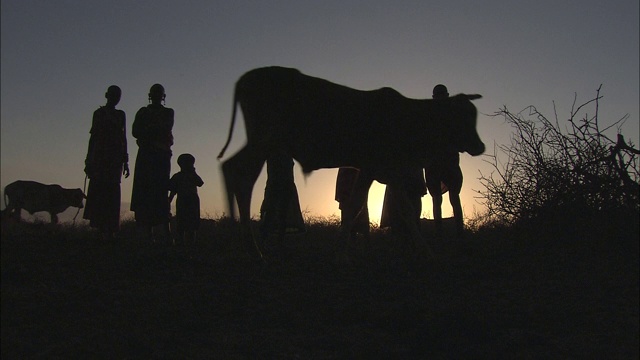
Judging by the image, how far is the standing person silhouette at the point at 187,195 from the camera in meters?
8.16

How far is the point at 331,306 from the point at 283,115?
8.18 feet

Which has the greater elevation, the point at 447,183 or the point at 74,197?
the point at 74,197

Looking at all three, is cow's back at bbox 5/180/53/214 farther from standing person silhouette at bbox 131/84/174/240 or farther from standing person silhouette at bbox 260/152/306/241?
standing person silhouette at bbox 260/152/306/241

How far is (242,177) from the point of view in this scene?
6.73 meters

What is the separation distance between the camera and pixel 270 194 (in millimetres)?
7777

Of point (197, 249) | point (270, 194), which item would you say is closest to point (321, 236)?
point (270, 194)

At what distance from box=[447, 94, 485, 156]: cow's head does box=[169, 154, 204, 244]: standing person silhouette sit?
344 centimetres

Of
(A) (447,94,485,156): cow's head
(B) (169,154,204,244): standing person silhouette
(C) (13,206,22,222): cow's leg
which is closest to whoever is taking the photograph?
(C) (13,206,22,222): cow's leg

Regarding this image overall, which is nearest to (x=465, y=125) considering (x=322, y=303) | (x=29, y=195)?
(x=322, y=303)

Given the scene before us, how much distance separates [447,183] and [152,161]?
12.3 feet

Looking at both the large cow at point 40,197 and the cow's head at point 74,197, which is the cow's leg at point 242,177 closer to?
the large cow at point 40,197

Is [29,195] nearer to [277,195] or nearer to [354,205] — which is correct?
[277,195]

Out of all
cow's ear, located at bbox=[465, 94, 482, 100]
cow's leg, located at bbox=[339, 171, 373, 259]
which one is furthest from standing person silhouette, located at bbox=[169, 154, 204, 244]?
cow's ear, located at bbox=[465, 94, 482, 100]

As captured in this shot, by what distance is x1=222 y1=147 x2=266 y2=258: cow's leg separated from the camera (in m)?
6.69
